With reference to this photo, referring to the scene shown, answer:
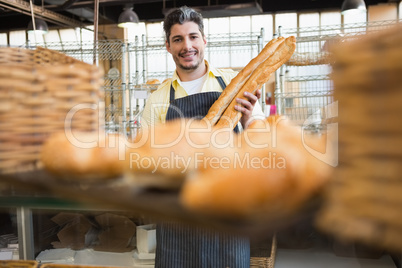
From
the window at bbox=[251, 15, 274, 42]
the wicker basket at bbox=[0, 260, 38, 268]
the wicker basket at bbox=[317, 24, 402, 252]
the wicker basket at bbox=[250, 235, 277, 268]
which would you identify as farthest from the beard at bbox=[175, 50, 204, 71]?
the window at bbox=[251, 15, 274, 42]

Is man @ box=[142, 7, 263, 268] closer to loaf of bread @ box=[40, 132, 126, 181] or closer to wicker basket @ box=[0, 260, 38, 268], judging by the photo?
wicker basket @ box=[0, 260, 38, 268]

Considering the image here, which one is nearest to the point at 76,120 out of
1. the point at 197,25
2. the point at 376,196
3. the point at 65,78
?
the point at 65,78

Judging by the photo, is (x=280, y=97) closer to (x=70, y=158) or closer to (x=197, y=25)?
(x=197, y=25)

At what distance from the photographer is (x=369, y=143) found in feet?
0.86

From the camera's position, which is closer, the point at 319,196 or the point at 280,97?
the point at 319,196

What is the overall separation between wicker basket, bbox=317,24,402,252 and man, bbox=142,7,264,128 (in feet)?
3.54

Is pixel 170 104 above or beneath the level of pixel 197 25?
beneath

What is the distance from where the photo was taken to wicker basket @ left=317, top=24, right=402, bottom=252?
25 centimetres

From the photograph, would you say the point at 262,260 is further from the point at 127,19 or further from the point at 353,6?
the point at 127,19

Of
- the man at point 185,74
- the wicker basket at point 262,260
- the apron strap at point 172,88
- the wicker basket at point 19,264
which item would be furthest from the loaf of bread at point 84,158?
the wicker basket at point 262,260

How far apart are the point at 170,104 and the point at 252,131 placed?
1076 mm

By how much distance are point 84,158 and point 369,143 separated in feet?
0.92

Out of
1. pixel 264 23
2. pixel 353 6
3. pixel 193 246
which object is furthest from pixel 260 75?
pixel 264 23

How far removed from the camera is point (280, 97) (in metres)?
3.01
